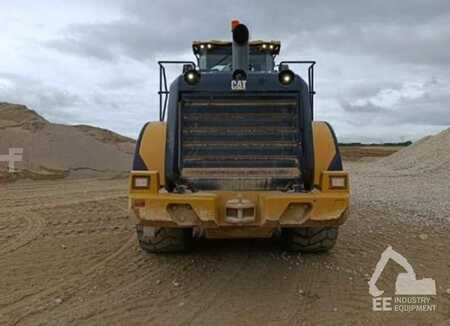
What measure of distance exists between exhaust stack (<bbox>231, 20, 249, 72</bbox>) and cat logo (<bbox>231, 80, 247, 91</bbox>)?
0.18 meters

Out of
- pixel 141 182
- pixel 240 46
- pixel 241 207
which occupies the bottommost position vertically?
pixel 241 207

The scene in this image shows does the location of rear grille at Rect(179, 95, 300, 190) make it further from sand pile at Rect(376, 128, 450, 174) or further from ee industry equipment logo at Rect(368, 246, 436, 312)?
sand pile at Rect(376, 128, 450, 174)

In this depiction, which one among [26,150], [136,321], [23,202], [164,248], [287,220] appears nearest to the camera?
[136,321]

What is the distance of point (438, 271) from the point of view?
16.8ft

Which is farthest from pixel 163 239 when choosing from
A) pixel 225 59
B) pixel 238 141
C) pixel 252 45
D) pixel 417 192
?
pixel 417 192

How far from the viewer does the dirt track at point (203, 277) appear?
156 inches

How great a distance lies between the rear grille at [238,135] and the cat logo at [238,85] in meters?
0.10

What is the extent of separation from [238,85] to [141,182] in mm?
1310

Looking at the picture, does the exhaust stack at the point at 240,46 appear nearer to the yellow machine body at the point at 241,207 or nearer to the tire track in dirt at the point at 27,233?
the yellow machine body at the point at 241,207

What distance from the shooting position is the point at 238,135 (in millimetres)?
4723

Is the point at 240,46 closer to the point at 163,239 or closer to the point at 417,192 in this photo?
the point at 163,239

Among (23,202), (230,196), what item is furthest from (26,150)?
(230,196)

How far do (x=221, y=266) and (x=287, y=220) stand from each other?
4.53ft

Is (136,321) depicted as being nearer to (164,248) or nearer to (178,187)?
(178,187)
